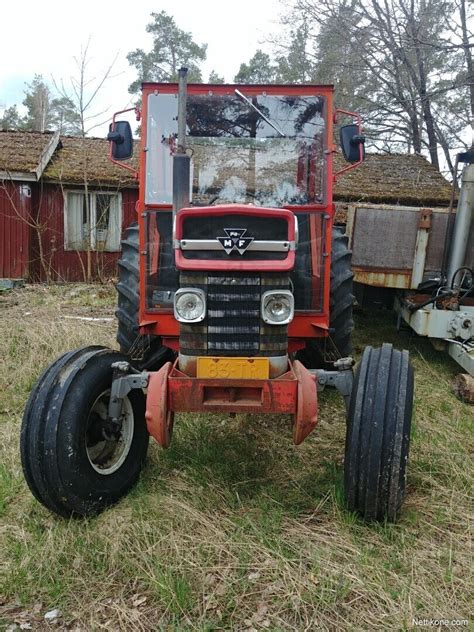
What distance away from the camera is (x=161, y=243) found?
3.95 metres

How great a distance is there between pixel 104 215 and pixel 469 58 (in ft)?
31.2

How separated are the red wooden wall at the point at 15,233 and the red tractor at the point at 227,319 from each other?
9.50 meters

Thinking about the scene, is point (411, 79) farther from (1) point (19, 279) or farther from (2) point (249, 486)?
(2) point (249, 486)

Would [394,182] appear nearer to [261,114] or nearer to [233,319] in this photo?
[261,114]

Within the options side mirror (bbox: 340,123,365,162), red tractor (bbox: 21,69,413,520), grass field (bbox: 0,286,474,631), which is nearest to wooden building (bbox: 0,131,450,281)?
side mirror (bbox: 340,123,365,162)

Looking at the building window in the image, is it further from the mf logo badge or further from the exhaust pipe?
the mf logo badge

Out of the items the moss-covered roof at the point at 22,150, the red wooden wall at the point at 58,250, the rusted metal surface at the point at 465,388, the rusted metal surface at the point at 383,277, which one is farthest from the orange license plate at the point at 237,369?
the moss-covered roof at the point at 22,150

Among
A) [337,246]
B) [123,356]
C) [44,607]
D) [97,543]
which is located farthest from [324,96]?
[44,607]

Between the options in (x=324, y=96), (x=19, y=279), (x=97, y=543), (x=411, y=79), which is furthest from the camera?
(x=411, y=79)

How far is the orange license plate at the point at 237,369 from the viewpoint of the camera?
2.94 m

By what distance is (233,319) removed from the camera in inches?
117

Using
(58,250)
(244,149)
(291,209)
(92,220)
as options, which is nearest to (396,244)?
(291,209)

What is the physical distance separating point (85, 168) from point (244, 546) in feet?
35.9

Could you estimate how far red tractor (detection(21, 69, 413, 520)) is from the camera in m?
2.89
